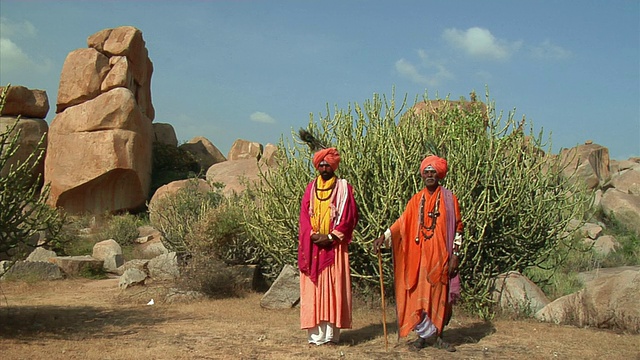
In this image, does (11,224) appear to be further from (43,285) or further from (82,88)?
(82,88)

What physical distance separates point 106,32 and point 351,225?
2077cm

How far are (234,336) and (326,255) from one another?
1655mm

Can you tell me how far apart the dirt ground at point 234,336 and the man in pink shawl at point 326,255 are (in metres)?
0.31

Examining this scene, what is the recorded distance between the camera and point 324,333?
259 inches

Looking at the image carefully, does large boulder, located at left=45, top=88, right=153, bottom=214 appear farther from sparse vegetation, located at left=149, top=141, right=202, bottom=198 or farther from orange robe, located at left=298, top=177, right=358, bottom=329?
orange robe, located at left=298, top=177, right=358, bottom=329

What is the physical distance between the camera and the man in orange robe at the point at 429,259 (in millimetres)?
6180

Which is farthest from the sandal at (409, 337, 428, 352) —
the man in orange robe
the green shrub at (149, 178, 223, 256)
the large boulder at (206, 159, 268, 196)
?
the large boulder at (206, 159, 268, 196)

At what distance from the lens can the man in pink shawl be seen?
21.1ft

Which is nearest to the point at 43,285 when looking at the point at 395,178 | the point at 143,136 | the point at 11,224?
the point at 11,224

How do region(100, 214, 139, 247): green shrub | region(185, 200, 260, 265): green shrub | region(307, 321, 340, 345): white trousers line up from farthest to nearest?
region(100, 214, 139, 247): green shrub → region(185, 200, 260, 265): green shrub → region(307, 321, 340, 345): white trousers

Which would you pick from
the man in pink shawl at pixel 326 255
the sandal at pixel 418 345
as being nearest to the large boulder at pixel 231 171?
the man in pink shawl at pixel 326 255

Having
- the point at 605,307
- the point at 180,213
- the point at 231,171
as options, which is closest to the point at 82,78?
the point at 231,171

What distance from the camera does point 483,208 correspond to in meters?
8.12

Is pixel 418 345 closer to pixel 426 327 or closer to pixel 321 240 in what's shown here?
pixel 426 327
